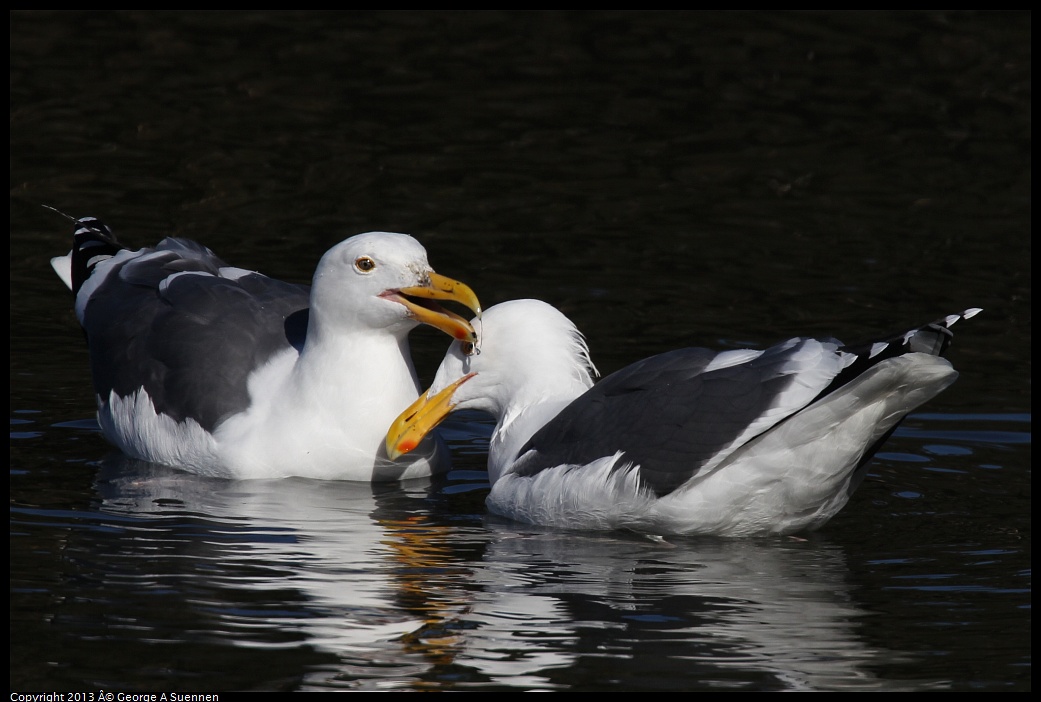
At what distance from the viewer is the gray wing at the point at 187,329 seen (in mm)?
9820

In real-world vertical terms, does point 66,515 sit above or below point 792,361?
below

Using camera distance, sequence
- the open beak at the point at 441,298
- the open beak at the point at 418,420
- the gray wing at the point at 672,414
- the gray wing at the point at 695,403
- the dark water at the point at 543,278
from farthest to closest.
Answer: the open beak at the point at 418,420
the open beak at the point at 441,298
the gray wing at the point at 672,414
the gray wing at the point at 695,403
the dark water at the point at 543,278

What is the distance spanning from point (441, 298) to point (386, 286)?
36 centimetres

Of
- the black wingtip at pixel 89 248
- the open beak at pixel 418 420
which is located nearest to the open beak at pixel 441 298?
the open beak at pixel 418 420

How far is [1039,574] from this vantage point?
8.16m

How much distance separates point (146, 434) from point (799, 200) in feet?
24.5

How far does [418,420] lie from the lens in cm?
951

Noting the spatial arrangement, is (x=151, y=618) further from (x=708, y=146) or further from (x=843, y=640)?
(x=708, y=146)

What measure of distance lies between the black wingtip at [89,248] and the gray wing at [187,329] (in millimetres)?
302

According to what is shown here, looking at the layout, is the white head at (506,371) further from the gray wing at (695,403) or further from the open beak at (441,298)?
the gray wing at (695,403)

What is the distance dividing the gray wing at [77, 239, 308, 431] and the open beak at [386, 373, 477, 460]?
938 millimetres

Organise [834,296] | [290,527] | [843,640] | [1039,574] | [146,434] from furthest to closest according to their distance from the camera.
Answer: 1. [834,296]
2. [146,434]
3. [290,527]
4. [1039,574]
5. [843,640]

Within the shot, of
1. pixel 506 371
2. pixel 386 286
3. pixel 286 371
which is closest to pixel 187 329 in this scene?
pixel 286 371

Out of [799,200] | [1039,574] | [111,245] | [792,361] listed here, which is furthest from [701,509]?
[799,200]
